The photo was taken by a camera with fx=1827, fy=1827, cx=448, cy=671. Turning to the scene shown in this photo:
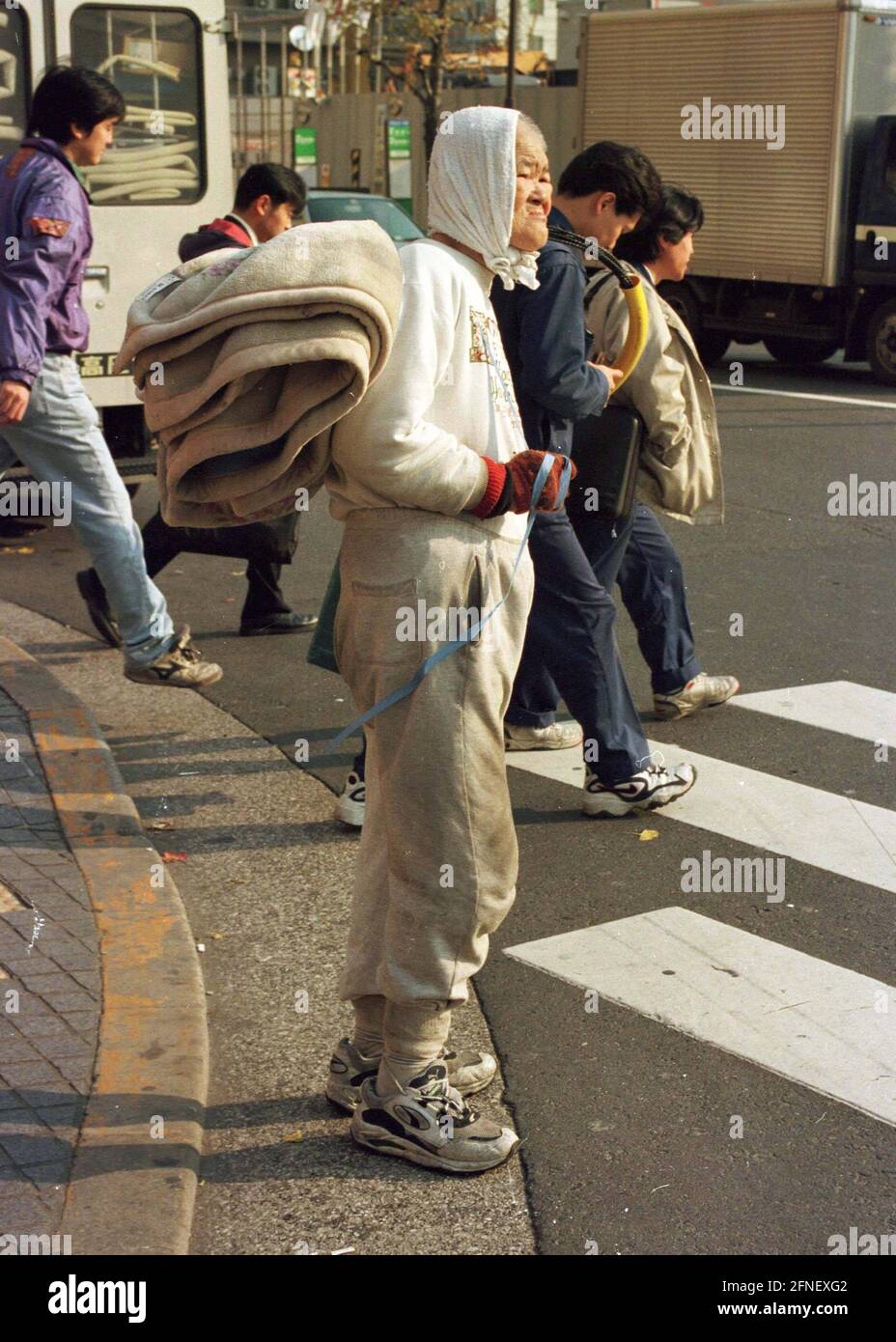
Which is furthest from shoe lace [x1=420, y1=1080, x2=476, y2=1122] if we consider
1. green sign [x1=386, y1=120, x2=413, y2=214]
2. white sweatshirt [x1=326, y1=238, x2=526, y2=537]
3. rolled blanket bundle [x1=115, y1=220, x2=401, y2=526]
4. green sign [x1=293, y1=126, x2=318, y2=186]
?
green sign [x1=386, y1=120, x2=413, y2=214]

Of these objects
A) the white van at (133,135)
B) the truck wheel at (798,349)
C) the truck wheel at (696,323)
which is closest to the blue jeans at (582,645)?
the white van at (133,135)

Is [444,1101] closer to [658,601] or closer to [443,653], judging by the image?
[443,653]

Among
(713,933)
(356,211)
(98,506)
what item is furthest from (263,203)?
(356,211)

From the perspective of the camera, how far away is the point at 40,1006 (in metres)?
4.13

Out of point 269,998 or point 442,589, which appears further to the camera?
point 269,998

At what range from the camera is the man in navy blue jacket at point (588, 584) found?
5.24 meters

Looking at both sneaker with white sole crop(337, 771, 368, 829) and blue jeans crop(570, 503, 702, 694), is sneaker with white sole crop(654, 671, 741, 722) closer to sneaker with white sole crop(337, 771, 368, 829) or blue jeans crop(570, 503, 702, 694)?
blue jeans crop(570, 503, 702, 694)

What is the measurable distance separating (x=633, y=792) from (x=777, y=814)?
19.3 inches

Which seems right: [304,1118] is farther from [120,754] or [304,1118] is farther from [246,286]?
[120,754]

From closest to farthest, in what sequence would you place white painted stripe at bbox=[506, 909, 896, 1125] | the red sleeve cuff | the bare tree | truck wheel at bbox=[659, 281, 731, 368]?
the red sleeve cuff < white painted stripe at bbox=[506, 909, 896, 1125] < truck wheel at bbox=[659, 281, 731, 368] < the bare tree

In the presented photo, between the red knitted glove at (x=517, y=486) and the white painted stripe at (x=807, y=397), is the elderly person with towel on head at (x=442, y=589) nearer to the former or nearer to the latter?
the red knitted glove at (x=517, y=486)

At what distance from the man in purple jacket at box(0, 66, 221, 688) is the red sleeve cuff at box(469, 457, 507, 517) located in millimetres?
3229

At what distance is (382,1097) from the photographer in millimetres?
3646

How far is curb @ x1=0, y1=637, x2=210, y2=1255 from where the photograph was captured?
11.0ft
